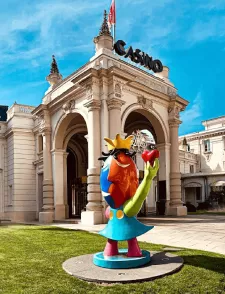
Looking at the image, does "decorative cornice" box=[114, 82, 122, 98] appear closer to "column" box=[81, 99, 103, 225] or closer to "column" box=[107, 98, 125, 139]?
"column" box=[107, 98, 125, 139]

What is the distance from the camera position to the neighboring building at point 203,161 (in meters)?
33.2

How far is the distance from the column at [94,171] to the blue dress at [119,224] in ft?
31.5

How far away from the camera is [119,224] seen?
19.6ft

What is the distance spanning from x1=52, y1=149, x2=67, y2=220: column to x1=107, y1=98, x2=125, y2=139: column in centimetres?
563

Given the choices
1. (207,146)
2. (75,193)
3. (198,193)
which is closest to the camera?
(75,193)

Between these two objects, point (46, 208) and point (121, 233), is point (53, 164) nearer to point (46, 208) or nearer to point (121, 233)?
point (46, 208)

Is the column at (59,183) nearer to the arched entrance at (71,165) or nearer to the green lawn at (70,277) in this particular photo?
the arched entrance at (71,165)

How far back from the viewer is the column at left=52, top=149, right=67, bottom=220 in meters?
20.0

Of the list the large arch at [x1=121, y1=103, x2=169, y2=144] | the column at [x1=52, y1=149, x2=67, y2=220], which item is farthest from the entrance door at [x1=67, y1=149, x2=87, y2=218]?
the large arch at [x1=121, y1=103, x2=169, y2=144]

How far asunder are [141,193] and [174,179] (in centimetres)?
1461

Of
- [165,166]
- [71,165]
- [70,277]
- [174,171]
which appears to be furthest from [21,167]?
[70,277]

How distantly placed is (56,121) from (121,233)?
51.2 feet

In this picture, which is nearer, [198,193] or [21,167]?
[21,167]

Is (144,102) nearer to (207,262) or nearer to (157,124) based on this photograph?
(157,124)
